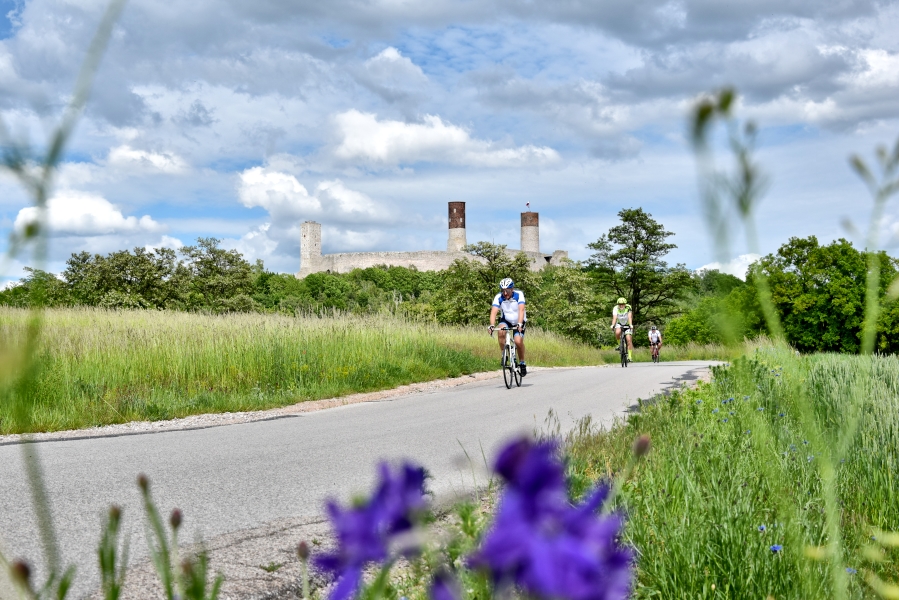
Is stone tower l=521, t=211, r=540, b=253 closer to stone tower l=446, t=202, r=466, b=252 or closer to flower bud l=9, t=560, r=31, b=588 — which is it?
stone tower l=446, t=202, r=466, b=252

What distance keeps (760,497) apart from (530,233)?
3627 inches

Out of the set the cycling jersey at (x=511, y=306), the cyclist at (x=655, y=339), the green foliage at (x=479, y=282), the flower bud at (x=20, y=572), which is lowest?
the cyclist at (x=655, y=339)

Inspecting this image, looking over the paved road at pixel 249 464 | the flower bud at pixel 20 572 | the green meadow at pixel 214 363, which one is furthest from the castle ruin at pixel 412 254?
the flower bud at pixel 20 572

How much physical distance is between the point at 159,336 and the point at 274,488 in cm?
845

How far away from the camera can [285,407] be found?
10859 mm

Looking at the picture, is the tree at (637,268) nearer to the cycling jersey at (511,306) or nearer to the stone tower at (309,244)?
the cycling jersey at (511,306)

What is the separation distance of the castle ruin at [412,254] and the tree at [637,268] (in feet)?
119

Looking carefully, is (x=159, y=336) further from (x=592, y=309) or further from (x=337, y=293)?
(x=337, y=293)

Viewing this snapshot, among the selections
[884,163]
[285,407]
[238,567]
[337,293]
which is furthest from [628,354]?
[337,293]

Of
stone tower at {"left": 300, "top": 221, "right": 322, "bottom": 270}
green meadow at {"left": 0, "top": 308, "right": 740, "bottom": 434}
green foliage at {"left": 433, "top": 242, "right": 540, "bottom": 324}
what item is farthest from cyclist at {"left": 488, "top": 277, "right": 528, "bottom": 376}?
stone tower at {"left": 300, "top": 221, "right": 322, "bottom": 270}

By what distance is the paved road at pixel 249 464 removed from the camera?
4.32 m

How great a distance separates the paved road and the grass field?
2.59 ft

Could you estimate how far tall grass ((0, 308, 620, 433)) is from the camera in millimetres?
9805

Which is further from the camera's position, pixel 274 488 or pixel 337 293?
pixel 337 293
